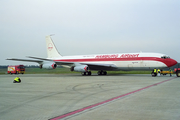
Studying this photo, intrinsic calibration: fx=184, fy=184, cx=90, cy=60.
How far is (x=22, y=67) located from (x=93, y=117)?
163ft

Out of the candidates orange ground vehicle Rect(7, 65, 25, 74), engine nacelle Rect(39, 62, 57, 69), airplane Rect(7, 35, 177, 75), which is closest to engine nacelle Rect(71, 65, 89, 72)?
airplane Rect(7, 35, 177, 75)

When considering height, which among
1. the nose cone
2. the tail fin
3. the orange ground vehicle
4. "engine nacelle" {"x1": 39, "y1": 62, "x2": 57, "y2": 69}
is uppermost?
the tail fin

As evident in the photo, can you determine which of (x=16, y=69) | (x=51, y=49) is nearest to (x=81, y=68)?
(x=51, y=49)

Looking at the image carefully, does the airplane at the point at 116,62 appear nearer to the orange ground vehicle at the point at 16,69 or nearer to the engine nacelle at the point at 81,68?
the engine nacelle at the point at 81,68

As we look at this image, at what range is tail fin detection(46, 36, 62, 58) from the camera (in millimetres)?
42469

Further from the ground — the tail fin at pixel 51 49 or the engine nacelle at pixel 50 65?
the tail fin at pixel 51 49

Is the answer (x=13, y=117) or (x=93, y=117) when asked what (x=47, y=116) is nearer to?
(x=13, y=117)

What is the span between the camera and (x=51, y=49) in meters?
42.8

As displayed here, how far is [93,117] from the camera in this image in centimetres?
573

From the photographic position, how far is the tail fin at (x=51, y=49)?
42469 mm

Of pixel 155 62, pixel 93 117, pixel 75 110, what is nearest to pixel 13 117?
pixel 75 110

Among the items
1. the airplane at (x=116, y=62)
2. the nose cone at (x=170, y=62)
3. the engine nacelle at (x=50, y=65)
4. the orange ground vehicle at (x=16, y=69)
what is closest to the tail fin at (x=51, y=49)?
the airplane at (x=116, y=62)

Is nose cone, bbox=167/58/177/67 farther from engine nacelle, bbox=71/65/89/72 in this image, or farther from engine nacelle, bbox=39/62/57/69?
engine nacelle, bbox=39/62/57/69

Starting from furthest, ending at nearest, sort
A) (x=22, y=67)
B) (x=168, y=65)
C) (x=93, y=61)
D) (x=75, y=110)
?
(x=22, y=67), (x=93, y=61), (x=168, y=65), (x=75, y=110)
